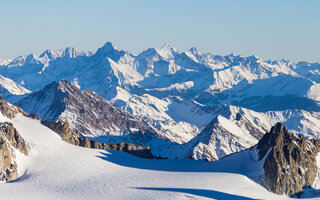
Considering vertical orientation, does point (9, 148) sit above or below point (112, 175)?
above

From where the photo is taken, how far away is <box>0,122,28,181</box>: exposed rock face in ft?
545

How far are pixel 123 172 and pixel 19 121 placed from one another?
4298 centimetres

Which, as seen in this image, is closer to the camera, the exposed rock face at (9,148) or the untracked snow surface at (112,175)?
the untracked snow surface at (112,175)

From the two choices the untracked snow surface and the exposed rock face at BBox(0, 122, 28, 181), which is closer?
the untracked snow surface

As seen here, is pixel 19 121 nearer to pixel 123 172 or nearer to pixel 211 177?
pixel 123 172

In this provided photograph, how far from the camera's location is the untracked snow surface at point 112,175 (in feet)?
506

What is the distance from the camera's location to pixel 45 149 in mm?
183500

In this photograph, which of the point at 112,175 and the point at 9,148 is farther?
the point at 9,148

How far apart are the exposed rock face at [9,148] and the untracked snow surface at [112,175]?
264 cm

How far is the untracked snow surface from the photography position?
154125 mm

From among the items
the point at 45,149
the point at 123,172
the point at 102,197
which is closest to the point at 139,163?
the point at 123,172

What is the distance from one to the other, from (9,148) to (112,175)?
3132 cm

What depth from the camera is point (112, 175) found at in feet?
560

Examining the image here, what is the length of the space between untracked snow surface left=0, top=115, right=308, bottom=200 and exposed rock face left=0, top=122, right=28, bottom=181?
104 inches
